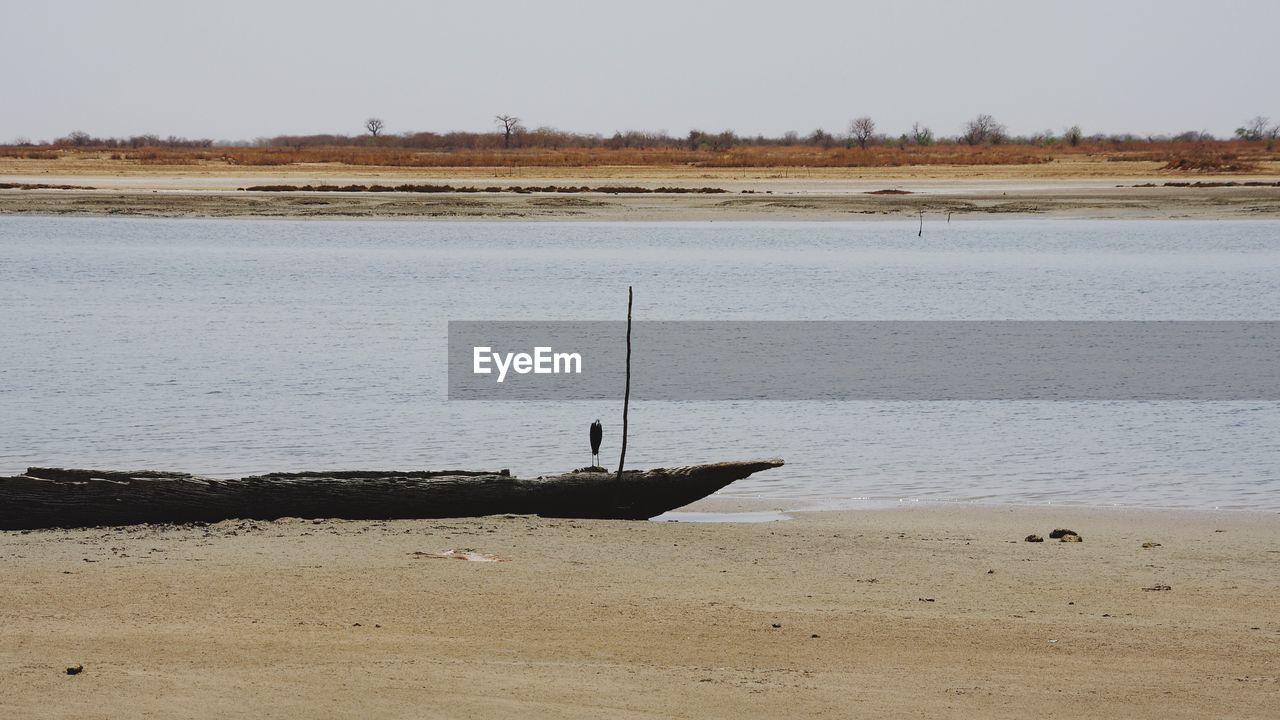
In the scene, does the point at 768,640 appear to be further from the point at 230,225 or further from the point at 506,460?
the point at 230,225

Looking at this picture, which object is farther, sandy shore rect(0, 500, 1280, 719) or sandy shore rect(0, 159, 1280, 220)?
sandy shore rect(0, 159, 1280, 220)

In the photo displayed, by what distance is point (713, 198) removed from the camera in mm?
59062

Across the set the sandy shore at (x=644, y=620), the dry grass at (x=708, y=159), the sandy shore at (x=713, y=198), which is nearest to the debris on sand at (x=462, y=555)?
the sandy shore at (x=644, y=620)

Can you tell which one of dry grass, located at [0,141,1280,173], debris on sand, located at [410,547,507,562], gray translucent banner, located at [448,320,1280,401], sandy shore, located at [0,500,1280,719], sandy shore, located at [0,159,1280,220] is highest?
dry grass, located at [0,141,1280,173]

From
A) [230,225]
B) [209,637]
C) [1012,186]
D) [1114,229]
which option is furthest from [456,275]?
[1012,186]

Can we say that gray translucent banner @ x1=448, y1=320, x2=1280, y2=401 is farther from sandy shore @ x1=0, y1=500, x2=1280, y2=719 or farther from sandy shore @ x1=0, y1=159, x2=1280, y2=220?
sandy shore @ x1=0, y1=159, x2=1280, y2=220

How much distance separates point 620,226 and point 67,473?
44866 mm

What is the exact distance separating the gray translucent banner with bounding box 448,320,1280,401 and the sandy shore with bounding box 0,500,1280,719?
804 centimetres

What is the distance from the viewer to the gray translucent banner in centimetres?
1970

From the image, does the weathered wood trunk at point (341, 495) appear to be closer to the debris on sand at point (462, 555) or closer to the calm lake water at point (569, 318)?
the debris on sand at point (462, 555)

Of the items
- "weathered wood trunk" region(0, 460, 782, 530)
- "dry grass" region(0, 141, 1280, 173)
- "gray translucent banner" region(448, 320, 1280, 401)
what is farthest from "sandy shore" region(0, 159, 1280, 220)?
"weathered wood trunk" region(0, 460, 782, 530)

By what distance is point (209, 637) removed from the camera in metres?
7.92

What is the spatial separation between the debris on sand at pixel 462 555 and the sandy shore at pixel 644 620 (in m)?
0.09

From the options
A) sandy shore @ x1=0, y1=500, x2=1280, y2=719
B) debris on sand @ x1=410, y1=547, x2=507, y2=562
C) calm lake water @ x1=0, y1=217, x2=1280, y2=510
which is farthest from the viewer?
calm lake water @ x1=0, y1=217, x2=1280, y2=510
